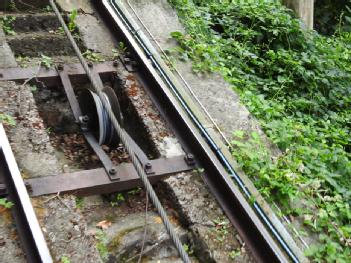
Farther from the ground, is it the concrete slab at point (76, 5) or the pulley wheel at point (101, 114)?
the concrete slab at point (76, 5)

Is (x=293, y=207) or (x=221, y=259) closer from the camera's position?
(x=221, y=259)

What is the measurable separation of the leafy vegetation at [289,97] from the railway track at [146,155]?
0.86 feet

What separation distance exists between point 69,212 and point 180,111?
1349 mm

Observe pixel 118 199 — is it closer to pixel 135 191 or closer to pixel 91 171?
pixel 135 191

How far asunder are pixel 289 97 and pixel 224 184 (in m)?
2.27

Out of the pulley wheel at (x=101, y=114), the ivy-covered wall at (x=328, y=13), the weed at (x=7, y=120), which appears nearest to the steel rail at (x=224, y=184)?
the pulley wheel at (x=101, y=114)

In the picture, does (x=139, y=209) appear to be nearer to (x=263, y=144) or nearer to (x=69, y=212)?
(x=69, y=212)

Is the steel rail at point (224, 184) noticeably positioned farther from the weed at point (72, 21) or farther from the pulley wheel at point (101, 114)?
the weed at point (72, 21)

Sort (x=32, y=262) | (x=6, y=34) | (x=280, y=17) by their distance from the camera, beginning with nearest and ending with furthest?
(x=32, y=262) → (x=6, y=34) → (x=280, y=17)

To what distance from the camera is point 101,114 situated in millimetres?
3617

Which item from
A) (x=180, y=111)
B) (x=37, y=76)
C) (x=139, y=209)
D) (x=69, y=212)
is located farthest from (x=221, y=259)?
(x=37, y=76)

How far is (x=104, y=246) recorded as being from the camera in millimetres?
3010

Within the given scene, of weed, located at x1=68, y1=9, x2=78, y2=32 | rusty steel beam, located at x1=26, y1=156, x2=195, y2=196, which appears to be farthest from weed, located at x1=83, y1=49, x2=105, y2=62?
rusty steel beam, located at x1=26, y1=156, x2=195, y2=196

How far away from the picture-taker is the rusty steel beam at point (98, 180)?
311 centimetres
